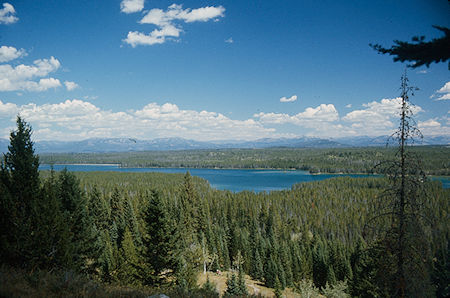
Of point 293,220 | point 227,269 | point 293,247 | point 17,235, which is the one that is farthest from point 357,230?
point 17,235

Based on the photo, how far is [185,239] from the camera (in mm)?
33500

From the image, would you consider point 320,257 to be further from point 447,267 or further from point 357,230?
point 357,230

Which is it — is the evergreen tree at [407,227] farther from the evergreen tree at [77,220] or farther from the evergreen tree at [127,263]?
the evergreen tree at [77,220]

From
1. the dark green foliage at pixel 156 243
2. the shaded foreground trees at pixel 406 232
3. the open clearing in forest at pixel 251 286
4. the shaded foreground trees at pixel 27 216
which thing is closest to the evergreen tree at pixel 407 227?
the shaded foreground trees at pixel 406 232

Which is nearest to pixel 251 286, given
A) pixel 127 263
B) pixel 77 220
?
pixel 127 263

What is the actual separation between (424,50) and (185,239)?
33457 millimetres

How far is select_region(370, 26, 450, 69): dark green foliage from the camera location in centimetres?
378

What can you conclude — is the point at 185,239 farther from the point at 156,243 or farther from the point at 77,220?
the point at 77,220

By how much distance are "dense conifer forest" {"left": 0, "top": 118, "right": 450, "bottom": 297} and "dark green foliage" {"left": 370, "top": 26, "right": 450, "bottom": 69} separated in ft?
22.9

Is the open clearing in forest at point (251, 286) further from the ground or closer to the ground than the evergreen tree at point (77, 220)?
closer to the ground

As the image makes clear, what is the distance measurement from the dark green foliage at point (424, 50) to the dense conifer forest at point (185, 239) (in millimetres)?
6990

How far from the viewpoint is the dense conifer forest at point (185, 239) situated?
12.5 m

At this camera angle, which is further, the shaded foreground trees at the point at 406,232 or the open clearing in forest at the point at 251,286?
the open clearing in forest at the point at 251,286

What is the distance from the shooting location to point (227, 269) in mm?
44438
